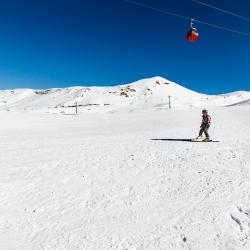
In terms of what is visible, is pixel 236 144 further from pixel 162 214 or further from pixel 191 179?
pixel 162 214

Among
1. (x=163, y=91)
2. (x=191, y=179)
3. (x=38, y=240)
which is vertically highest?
(x=163, y=91)

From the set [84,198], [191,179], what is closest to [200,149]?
[191,179]

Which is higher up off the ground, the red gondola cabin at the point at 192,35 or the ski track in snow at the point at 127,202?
the red gondola cabin at the point at 192,35

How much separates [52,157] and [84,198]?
6.05 m

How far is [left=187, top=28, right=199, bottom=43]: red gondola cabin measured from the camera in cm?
1250

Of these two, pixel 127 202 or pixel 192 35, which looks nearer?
pixel 127 202

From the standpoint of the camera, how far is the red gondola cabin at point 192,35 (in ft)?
41.0

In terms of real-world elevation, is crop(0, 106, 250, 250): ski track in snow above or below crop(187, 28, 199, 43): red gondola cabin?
below

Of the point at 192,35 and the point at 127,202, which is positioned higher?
the point at 192,35

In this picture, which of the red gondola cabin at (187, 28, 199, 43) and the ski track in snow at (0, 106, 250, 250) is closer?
the ski track in snow at (0, 106, 250, 250)

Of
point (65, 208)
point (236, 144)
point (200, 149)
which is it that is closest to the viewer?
point (65, 208)

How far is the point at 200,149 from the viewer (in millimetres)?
14953

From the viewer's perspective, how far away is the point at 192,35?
12.5 metres

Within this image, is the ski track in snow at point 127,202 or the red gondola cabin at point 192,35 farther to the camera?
the red gondola cabin at point 192,35
